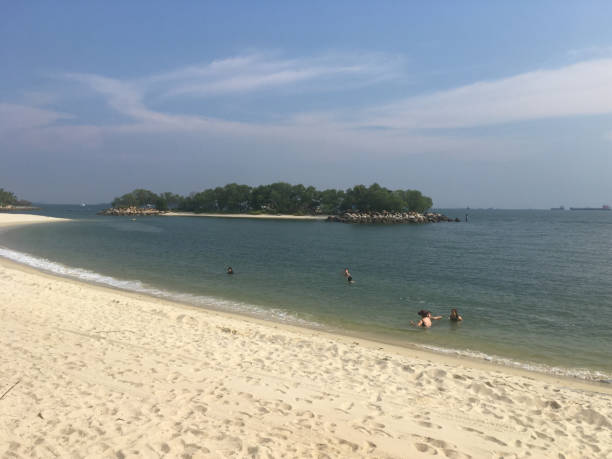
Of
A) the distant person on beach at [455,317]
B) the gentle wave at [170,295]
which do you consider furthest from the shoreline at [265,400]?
the distant person on beach at [455,317]

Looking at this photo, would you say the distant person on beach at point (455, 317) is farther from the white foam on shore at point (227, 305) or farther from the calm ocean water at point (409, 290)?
the white foam on shore at point (227, 305)

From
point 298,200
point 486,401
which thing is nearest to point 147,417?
point 486,401

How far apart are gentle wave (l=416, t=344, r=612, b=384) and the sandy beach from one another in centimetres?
55

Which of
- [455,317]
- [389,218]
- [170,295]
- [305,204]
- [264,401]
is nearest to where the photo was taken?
[264,401]

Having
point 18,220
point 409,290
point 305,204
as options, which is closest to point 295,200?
point 305,204

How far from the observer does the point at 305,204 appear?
500 ft

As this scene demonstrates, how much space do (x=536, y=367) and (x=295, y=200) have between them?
14572 cm

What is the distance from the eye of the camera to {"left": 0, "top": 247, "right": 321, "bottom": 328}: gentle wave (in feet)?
51.5

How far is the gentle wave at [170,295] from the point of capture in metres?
15.7

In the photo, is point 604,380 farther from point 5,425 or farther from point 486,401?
point 5,425

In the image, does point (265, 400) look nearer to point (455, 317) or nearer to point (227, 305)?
point (455, 317)

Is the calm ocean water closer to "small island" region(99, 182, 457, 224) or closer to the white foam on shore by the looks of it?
the white foam on shore

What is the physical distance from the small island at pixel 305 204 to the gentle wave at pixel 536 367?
9899 cm

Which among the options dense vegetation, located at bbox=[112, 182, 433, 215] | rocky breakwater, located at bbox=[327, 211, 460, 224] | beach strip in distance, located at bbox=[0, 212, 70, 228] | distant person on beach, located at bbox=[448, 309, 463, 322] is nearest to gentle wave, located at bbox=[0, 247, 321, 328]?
distant person on beach, located at bbox=[448, 309, 463, 322]
